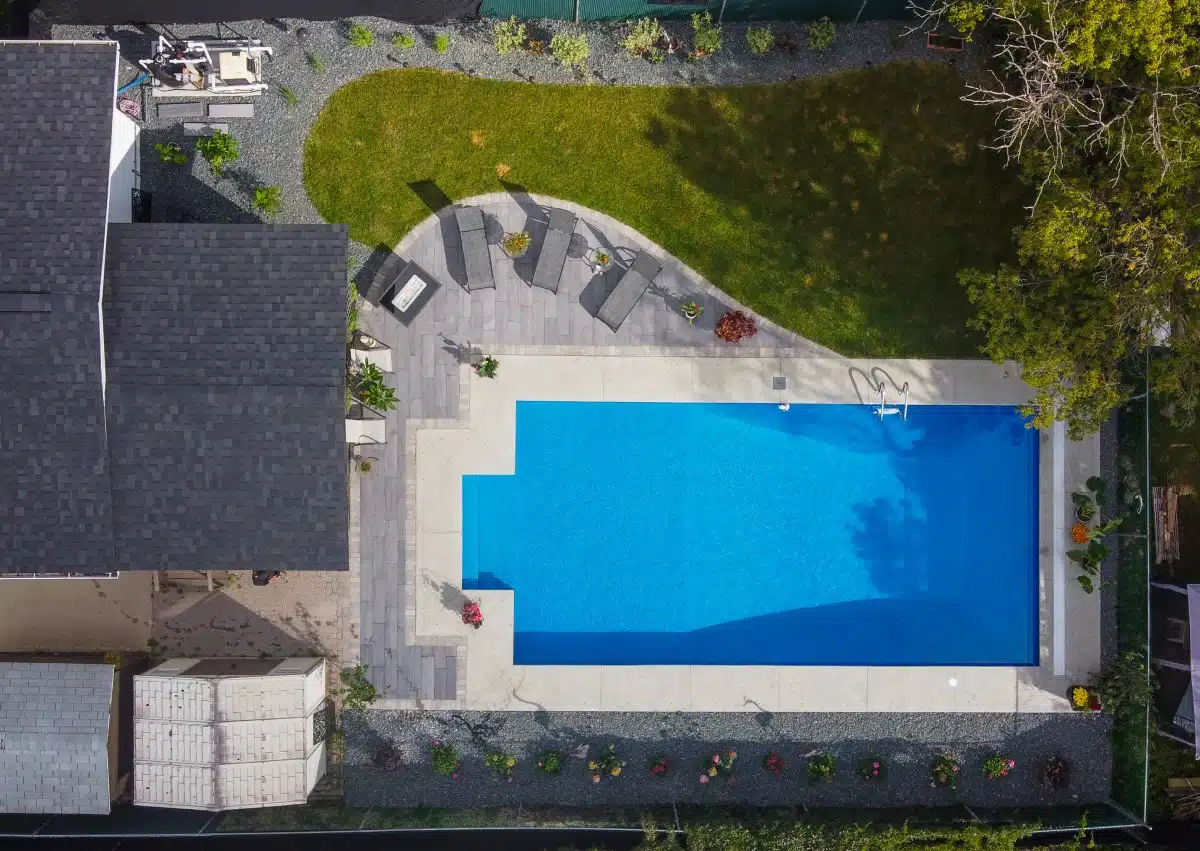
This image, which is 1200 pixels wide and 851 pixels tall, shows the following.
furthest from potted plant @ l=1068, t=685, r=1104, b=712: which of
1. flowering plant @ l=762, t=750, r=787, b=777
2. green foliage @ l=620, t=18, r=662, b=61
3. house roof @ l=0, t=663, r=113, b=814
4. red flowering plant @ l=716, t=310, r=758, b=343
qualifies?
house roof @ l=0, t=663, r=113, b=814

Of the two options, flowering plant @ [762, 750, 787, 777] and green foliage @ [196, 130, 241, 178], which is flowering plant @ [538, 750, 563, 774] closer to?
flowering plant @ [762, 750, 787, 777]

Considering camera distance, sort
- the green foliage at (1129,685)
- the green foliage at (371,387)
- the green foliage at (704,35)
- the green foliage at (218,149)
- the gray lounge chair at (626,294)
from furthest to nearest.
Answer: the gray lounge chair at (626,294), the green foliage at (704,35), the green foliage at (1129,685), the green foliage at (218,149), the green foliage at (371,387)

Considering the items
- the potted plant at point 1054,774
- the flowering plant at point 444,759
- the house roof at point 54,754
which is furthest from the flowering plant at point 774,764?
the house roof at point 54,754

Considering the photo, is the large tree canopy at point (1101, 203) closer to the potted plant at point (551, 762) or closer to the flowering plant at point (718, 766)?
the flowering plant at point (718, 766)

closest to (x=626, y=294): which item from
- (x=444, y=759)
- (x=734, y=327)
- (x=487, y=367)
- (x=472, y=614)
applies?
(x=734, y=327)

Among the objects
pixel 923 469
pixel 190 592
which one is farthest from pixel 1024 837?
pixel 190 592

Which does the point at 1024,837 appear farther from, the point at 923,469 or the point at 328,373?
the point at 328,373
